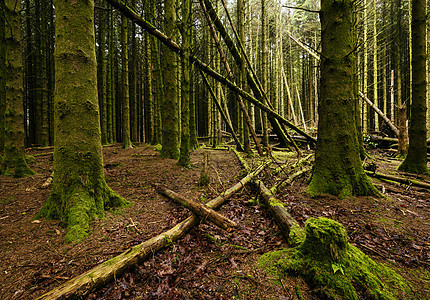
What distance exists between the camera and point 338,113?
3709 mm

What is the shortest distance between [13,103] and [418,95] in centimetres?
1156

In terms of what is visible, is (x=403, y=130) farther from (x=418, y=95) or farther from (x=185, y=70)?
(x=185, y=70)

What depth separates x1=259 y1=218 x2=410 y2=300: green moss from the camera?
5.04ft

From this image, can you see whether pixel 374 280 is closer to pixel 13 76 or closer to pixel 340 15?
pixel 340 15

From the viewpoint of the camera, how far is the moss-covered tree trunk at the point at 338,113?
11.9 feet

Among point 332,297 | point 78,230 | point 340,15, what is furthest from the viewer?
point 340,15

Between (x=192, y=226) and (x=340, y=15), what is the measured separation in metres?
4.75

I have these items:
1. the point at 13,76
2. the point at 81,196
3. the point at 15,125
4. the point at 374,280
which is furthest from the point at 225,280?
the point at 13,76

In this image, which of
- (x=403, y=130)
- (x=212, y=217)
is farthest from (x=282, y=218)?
(x=403, y=130)

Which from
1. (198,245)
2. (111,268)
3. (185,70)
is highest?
(185,70)

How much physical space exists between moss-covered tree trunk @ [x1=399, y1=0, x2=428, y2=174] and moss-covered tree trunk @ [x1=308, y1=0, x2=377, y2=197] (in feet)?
11.2

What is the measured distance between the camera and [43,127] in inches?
468

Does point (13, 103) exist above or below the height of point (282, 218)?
above

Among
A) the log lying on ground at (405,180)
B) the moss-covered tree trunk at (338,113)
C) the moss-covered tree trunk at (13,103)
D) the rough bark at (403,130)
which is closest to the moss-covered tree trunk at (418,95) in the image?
the log lying on ground at (405,180)
